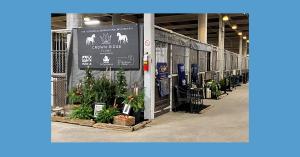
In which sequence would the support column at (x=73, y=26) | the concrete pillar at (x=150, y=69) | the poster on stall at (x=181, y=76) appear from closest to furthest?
the concrete pillar at (x=150, y=69)
the support column at (x=73, y=26)
the poster on stall at (x=181, y=76)

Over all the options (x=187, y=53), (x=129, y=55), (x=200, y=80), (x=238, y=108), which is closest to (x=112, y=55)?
(x=129, y=55)

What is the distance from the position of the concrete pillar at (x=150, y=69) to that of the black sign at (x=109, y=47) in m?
0.25

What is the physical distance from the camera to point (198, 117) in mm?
6379

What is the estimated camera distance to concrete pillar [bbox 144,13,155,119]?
5656mm

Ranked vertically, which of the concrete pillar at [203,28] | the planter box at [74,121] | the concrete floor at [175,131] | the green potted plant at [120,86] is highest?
the concrete pillar at [203,28]

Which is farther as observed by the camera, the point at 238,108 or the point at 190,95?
the point at 238,108

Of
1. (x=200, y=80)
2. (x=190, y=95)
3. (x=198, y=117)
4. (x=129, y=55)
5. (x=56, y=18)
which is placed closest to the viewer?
(x=129, y=55)

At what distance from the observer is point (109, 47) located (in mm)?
6133

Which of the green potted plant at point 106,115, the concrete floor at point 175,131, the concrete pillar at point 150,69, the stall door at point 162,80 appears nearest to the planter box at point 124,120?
the green potted plant at point 106,115

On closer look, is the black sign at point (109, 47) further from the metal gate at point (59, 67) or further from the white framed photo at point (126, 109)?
the white framed photo at point (126, 109)

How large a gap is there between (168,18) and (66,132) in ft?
34.9

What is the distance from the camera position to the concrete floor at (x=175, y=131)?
450 cm

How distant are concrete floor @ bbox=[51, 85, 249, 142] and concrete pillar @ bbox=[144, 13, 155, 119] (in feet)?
0.99

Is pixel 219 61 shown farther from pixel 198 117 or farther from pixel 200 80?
pixel 198 117
